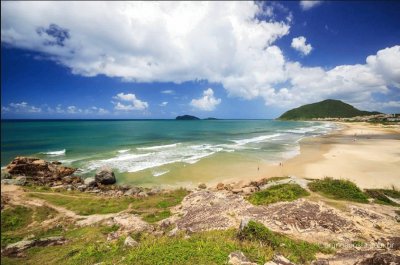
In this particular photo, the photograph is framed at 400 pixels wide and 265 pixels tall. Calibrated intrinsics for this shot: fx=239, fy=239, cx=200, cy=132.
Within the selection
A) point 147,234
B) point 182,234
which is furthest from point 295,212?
point 147,234

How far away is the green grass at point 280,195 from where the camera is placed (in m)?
18.3

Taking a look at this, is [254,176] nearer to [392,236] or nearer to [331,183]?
[331,183]

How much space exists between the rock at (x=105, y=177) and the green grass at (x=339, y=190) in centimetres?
2354

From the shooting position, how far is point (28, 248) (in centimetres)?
1427

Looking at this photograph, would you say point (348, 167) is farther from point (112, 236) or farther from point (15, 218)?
point (15, 218)

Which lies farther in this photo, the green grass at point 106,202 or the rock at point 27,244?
the green grass at point 106,202

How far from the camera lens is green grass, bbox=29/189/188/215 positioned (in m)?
21.6

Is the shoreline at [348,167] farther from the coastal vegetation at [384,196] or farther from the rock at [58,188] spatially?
the rock at [58,188]

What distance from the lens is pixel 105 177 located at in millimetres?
30781

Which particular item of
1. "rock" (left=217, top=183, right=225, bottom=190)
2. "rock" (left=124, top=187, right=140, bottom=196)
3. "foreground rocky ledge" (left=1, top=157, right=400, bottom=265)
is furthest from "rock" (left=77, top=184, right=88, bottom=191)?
"rock" (left=217, top=183, right=225, bottom=190)

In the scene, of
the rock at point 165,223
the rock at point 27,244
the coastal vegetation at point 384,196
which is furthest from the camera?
the coastal vegetation at point 384,196

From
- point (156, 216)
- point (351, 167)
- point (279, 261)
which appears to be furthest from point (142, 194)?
point (351, 167)

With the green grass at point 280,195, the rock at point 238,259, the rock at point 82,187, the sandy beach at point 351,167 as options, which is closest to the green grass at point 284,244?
the rock at point 238,259

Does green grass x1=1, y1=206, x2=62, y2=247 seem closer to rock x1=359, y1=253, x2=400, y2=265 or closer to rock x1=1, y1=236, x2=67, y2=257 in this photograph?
rock x1=1, y1=236, x2=67, y2=257
